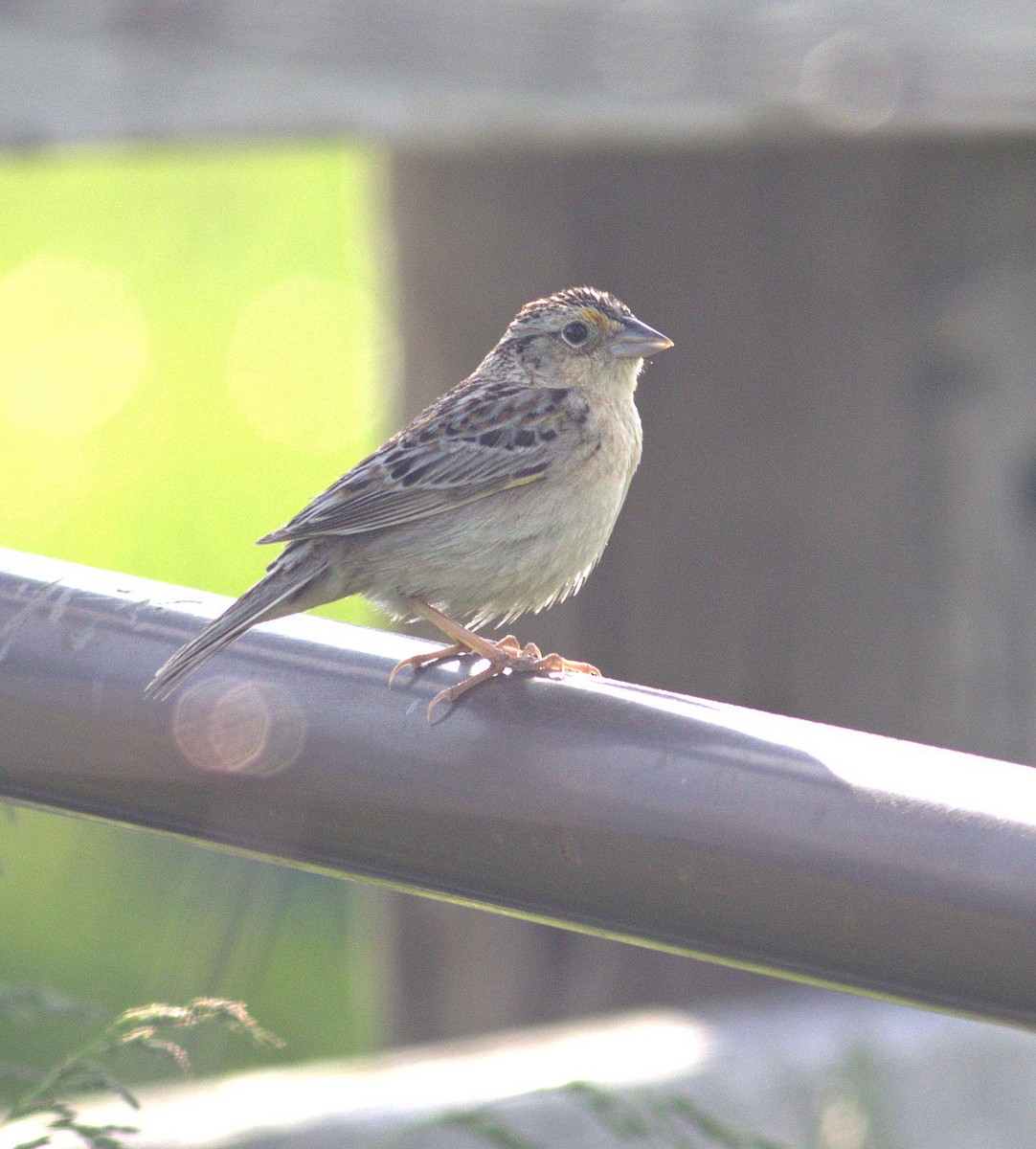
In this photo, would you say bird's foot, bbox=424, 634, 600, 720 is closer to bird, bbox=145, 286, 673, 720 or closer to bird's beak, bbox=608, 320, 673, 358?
bird, bbox=145, 286, 673, 720

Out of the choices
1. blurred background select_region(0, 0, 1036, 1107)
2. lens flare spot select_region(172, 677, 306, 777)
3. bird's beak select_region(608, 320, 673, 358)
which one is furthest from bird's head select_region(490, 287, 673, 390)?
lens flare spot select_region(172, 677, 306, 777)

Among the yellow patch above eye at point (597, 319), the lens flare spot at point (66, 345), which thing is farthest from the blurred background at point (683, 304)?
the lens flare spot at point (66, 345)

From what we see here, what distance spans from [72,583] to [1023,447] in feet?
10.1

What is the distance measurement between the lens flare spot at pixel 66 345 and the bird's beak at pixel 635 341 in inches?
409

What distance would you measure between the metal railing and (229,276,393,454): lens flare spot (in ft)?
31.3

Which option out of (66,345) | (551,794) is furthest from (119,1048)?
(66,345)

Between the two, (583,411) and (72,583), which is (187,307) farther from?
(72,583)

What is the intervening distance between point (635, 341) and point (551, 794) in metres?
2.41

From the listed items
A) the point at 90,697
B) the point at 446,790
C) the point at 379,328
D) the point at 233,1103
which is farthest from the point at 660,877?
the point at 379,328

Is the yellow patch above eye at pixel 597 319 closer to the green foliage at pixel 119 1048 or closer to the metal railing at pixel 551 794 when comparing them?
the metal railing at pixel 551 794

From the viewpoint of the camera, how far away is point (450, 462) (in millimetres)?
4148

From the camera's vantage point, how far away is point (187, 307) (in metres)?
16.2

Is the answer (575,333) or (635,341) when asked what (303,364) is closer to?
(575,333)

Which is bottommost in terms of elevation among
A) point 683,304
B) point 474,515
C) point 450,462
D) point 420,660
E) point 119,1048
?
point 119,1048
